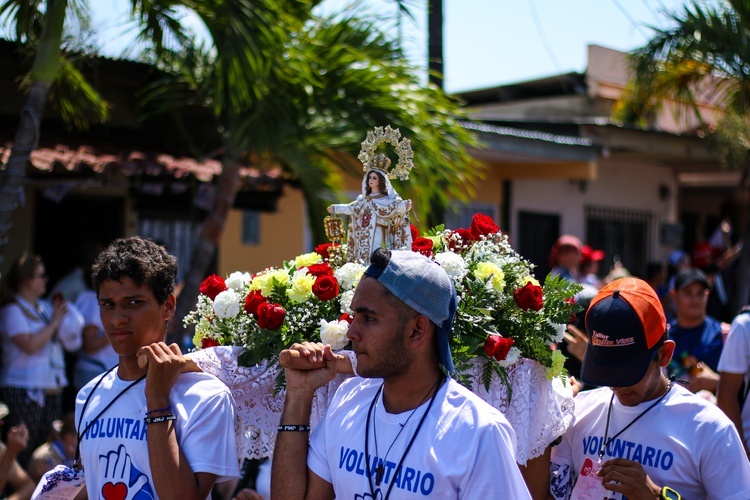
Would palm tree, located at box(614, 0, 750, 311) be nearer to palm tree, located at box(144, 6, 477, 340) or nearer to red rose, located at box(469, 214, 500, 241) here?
palm tree, located at box(144, 6, 477, 340)

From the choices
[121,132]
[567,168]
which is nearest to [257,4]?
[121,132]

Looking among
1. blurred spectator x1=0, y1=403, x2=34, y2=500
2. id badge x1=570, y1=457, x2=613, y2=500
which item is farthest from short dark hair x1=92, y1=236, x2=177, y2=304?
blurred spectator x1=0, y1=403, x2=34, y2=500

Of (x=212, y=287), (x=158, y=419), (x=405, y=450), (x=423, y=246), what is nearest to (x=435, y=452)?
(x=405, y=450)

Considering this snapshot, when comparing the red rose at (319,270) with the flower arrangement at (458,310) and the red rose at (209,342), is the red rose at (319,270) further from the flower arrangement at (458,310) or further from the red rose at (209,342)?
the red rose at (209,342)

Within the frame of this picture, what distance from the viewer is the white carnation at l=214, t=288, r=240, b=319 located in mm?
3443

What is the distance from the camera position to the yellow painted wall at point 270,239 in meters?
10.6

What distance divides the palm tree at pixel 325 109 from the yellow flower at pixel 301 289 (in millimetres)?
3578

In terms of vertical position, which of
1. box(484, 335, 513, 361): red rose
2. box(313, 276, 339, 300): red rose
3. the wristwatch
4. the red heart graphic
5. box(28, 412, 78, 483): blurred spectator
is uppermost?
box(313, 276, 339, 300): red rose

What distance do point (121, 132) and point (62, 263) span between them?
1.77m

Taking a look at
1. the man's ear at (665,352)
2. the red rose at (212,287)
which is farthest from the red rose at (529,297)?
the red rose at (212,287)

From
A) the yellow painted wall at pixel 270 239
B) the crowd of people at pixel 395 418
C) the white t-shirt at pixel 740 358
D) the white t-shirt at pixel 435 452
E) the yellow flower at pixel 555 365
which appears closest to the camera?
the white t-shirt at pixel 435 452

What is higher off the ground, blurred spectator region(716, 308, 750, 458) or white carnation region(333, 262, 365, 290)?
white carnation region(333, 262, 365, 290)

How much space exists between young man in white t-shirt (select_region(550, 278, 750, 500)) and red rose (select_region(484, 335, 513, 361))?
0.91 ft

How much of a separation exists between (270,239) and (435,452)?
864cm
